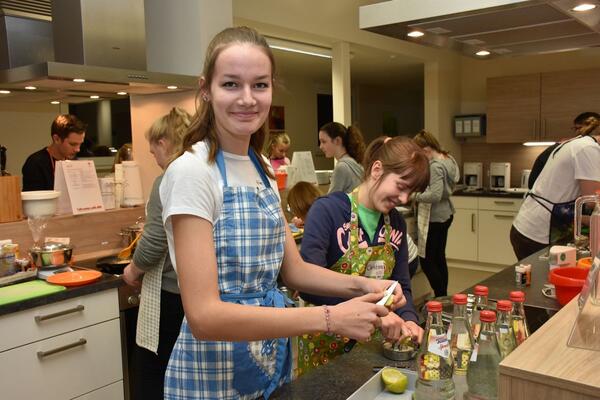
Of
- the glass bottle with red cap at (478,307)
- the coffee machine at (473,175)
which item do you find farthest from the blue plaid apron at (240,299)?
the coffee machine at (473,175)

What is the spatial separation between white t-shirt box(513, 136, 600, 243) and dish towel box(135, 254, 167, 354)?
2114 millimetres

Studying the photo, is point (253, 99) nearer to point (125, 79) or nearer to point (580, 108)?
point (125, 79)

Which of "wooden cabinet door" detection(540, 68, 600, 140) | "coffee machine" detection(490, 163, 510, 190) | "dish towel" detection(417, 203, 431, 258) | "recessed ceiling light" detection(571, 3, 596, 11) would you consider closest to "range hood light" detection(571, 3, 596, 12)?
"recessed ceiling light" detection(571, 3, 596, 11)

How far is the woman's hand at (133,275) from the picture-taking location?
7.24ft

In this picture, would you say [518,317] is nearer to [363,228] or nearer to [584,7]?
[363,228]

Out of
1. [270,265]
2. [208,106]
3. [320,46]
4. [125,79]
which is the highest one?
[320,46]

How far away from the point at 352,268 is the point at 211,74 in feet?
2.74

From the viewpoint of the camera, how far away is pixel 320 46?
5.66 metres

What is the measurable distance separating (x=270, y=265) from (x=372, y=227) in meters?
0.62

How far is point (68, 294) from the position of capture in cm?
225

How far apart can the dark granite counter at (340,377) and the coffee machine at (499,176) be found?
5.37 meters

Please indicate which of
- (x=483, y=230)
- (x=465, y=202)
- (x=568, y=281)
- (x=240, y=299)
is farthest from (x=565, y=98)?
(x=240, y=299)

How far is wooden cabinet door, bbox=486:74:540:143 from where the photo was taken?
616 centimetres

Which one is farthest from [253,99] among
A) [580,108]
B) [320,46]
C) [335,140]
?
[580,108]
